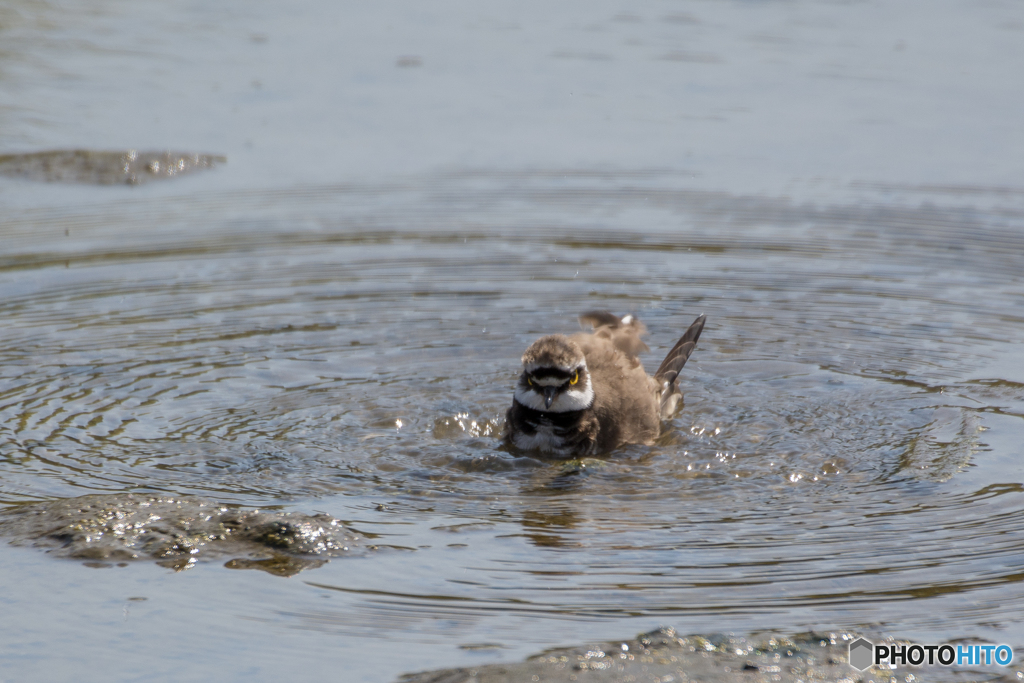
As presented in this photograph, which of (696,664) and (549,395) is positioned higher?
(549,395)

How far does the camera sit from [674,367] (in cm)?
909

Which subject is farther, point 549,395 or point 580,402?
point 580,402

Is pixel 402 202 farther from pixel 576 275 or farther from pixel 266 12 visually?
A: pixel 266 12

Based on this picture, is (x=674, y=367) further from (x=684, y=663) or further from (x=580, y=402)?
(x=684, y=663)

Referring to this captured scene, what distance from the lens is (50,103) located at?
601 inches

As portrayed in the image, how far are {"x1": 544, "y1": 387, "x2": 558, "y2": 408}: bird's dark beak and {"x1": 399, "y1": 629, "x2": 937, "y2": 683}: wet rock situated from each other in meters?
3.11

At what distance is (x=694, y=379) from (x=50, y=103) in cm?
963

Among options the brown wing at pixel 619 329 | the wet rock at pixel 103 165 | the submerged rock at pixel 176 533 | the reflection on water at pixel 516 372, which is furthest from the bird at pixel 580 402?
the wet rock at pixel 103 165

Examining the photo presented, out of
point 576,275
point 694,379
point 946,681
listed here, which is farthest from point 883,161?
point 946,681

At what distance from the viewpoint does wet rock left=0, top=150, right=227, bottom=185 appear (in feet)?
43.2

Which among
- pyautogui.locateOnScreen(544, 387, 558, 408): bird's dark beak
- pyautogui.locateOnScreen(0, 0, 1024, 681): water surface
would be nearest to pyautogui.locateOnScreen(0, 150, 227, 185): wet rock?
pyautogui.locateOnScreen(0, 0, 1024, 681): water surface

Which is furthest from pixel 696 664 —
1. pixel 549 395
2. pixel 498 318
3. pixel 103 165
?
pixel 103 165
